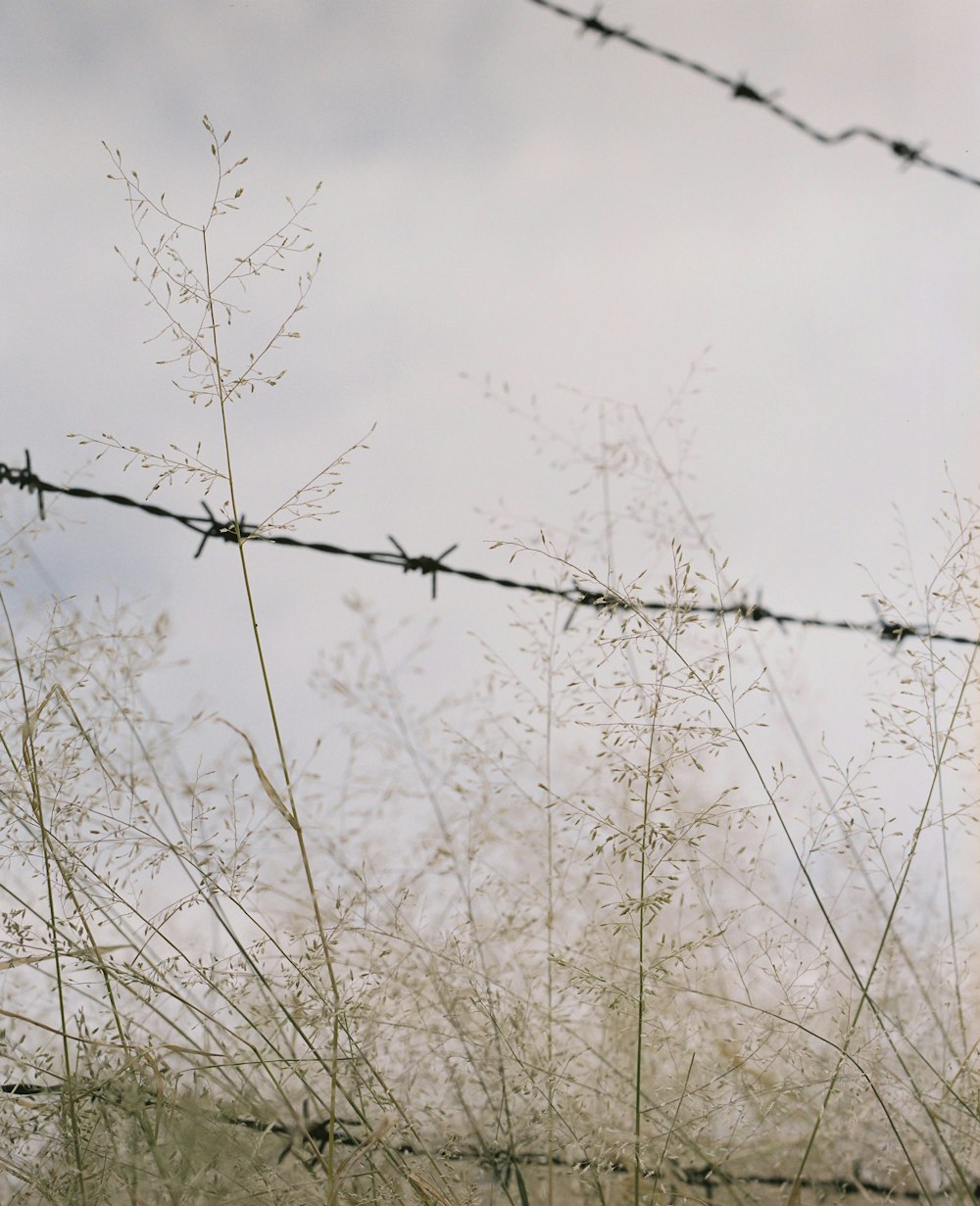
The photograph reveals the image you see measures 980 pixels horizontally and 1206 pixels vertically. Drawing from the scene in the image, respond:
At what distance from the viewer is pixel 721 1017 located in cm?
171

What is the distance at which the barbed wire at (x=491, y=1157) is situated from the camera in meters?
1.19

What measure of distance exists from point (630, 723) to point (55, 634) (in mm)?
826

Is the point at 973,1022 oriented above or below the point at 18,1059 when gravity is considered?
above

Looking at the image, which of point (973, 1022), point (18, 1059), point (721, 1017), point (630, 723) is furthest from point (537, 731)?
point (973, 1022)

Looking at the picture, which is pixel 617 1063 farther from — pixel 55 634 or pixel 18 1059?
pixel 55 634

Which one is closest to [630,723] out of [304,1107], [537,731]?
[537,731]

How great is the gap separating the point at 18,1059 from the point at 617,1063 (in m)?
Answer: 0.93

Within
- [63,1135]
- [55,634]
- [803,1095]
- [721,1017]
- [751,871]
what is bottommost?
[63,1135]

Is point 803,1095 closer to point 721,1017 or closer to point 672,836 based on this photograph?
point 721,1017

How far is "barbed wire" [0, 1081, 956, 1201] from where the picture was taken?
1.19m

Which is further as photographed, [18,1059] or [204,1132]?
[18,1059]

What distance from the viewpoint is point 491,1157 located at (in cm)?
141

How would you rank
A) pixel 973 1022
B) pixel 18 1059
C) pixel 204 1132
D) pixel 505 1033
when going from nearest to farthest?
pixel 204 1132 → pixel 18 1059 → pixel 505 1033 → pixel 973 1022

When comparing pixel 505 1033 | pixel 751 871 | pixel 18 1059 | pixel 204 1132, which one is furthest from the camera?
pixel 751 871
